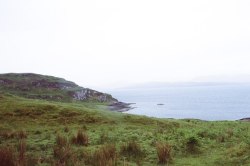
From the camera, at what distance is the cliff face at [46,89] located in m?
148

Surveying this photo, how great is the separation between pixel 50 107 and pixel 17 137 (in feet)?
65.5

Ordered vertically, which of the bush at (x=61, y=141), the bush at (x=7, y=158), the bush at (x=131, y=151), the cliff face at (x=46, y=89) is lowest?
the bush at (x=131, y=151)

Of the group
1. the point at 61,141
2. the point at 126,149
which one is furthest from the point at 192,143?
the point at 61,141

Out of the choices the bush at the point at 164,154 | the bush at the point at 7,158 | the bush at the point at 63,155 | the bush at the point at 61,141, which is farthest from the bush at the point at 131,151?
the bush at the point at 7,158

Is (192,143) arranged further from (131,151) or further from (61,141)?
(61,141)

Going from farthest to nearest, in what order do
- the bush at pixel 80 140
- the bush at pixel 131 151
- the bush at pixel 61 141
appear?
the bush at pixel 80 140
the bush at pixel 61 141
the bush at pixel 131 151

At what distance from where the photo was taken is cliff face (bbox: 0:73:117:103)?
148375mm

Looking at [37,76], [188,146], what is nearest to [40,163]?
[188,146]

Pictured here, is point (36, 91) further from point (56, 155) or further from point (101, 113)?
point (56, 155)

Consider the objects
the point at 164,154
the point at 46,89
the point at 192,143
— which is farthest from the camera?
the point at 46,89

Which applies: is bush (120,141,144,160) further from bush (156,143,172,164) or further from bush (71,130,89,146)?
bush (71,130,89,146)

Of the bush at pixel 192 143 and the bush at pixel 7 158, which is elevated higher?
the bush at pixel 7 158

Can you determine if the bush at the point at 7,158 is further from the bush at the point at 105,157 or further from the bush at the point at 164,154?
the bush at the point at 164,154

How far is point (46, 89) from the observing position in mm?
160750
